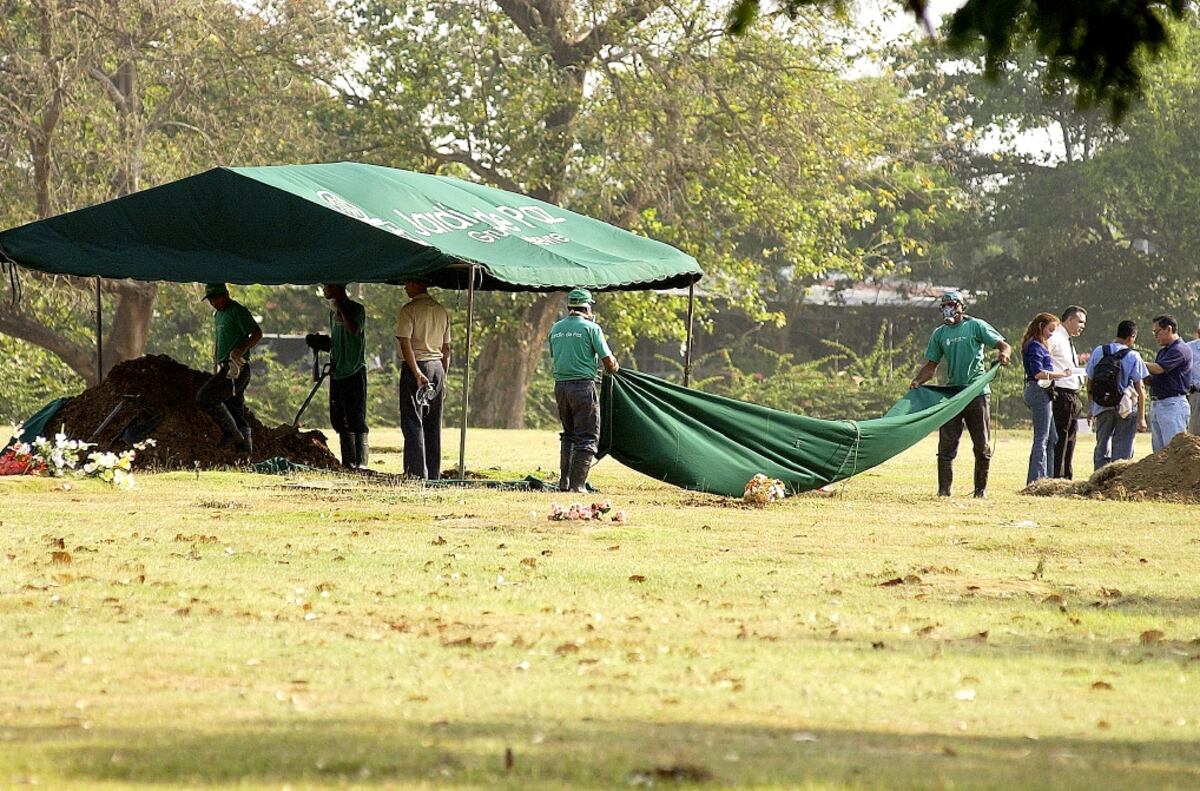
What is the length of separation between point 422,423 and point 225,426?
7.57ft

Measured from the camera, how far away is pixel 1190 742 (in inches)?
246

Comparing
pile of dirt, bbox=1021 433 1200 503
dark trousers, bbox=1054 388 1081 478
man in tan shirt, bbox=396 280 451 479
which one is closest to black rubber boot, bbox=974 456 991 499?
pile of dirt, bbox=1021 433 1200 503

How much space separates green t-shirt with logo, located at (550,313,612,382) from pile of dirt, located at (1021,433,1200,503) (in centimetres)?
465

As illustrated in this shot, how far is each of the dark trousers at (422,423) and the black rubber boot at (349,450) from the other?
1386 mm

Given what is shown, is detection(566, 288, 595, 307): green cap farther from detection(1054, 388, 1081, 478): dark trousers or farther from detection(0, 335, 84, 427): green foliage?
detection(0, 335, 84, 427): green foliage

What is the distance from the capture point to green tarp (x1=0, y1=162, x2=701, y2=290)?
17.5 meters

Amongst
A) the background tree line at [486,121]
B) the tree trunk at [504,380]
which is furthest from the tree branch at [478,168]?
the tree trunk at [504,380]

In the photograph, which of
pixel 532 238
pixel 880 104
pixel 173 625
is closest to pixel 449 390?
pixel 880 104

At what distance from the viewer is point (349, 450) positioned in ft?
63.4

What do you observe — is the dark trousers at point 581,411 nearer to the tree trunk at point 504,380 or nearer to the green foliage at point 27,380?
the tree trunk at point 504,380

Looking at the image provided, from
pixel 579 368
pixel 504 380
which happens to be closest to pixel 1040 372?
pixel 579 368

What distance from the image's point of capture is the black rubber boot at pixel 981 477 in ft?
57.6

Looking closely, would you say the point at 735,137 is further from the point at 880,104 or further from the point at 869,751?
the point at 869,751

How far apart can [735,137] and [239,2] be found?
8.60 metres
